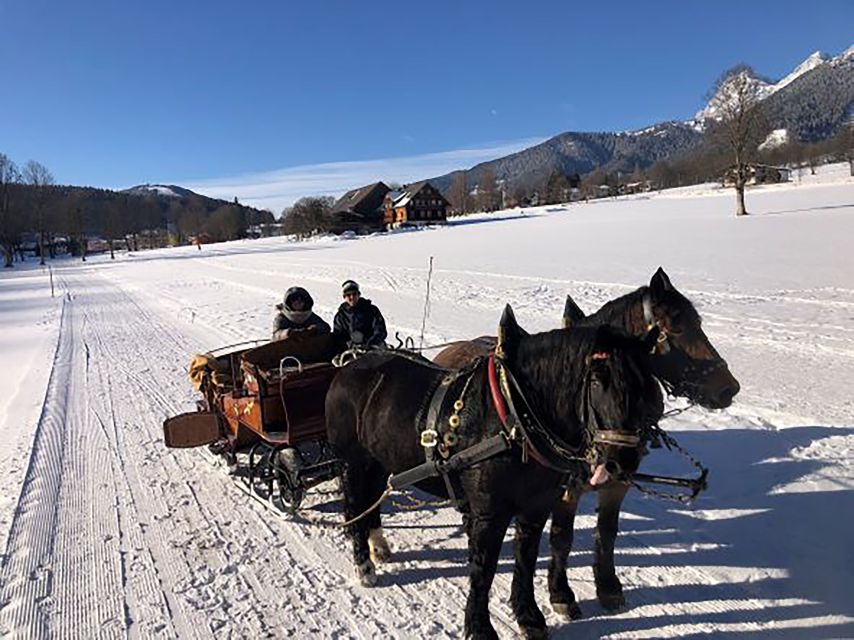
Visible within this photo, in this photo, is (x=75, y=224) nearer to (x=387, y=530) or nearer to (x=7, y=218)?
(x=7, y=218)

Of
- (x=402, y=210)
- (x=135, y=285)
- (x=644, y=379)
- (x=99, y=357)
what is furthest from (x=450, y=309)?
(x=402, y=210)

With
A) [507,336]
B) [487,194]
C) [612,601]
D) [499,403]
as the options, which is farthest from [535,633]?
[487,194]

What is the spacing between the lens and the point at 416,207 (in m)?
88.2

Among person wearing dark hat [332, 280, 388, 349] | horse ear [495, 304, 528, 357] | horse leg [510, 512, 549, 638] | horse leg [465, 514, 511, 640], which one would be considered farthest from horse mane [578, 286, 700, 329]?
person wearing dark hat [332, 280, 388, 349]

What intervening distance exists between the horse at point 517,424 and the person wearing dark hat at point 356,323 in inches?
102

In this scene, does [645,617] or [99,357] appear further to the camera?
[99,357]

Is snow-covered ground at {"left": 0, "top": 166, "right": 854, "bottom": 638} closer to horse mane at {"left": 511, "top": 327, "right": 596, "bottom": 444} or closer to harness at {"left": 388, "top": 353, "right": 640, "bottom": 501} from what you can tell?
harness at {"left": 388, "top": 353, "right": 640, "bottom": 501}

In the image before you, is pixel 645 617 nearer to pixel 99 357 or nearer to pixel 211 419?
pixel 211 419

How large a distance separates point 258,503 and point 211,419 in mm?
1130

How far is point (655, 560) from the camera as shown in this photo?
4379 millimetres

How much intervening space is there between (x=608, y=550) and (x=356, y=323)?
3863 mm

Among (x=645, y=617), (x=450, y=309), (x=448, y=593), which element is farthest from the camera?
(x=450, y=309)

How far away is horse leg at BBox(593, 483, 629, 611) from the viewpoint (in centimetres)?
385

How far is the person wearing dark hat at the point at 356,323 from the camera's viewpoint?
22.1 feet
